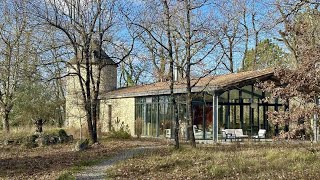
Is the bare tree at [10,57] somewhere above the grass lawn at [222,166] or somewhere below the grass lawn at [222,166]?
above

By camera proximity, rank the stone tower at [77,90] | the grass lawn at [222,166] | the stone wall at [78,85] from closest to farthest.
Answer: the grass lawn at [222,166] < the stone tower at [77,90] < the stone wall at [78,85]

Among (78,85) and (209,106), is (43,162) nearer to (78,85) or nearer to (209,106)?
(209,106)

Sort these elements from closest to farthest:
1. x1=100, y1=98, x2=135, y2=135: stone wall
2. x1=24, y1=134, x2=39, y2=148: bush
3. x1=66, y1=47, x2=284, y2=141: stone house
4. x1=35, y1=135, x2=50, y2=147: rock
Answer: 1. x1=24, y1=134, x2=39, y2=148: bush
2. x1=35, y1=135, x2=50, y2=147: rock
3. x1=66, y1=47, x2=284, y2=141: stone house
4. x1=100, y1=98, x2=135, y2=135: stone wall

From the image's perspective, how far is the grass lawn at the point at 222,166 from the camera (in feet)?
34.8

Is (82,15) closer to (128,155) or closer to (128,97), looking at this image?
(128,155)

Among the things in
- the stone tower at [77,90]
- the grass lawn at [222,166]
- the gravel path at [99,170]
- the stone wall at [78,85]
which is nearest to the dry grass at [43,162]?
the gravel path at [99,170]

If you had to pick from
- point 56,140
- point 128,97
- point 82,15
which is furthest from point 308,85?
point 128,97

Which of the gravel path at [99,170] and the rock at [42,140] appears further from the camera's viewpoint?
the rock at [42,140]

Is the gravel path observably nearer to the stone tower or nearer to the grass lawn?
the grass lawn

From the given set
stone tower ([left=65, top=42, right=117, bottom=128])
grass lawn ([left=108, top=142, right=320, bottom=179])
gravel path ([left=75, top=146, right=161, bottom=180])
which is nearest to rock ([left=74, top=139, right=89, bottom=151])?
gravel path ([left=75, top=146, right=161, bottom=180])

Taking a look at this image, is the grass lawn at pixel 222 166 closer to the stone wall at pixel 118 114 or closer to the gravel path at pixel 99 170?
the gravel path at pixel 99 170

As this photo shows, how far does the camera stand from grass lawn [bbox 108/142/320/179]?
10.6 m

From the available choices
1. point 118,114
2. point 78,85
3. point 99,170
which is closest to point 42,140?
point 99,170

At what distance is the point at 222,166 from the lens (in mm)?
11633
